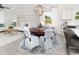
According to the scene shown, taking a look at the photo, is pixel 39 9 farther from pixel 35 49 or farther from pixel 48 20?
pixel 35 49

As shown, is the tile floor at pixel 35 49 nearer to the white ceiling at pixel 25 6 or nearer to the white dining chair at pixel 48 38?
the white dining chair at pixel 48 38

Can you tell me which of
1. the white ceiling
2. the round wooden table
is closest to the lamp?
the white ceiling

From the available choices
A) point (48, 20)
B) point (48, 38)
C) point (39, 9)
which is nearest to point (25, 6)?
point (39, 9)

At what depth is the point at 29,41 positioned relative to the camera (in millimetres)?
2271

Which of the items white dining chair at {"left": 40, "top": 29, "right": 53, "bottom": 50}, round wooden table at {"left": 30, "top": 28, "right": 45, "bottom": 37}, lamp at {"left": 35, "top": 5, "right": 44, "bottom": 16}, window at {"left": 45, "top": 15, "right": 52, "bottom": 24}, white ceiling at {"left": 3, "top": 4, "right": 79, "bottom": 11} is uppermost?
white ceiling at {"left": 3, "top": 4, "right": 79, "bottom": 11}

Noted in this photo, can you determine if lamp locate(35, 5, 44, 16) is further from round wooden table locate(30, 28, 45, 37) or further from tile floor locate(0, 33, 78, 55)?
tile floor locate(0, 33, 78, 55)

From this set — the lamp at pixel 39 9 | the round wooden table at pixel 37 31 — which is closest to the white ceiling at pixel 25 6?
the lamp at pixel 39 9

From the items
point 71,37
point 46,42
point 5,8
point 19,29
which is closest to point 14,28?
point 19,29

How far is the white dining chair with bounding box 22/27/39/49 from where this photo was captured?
227cm

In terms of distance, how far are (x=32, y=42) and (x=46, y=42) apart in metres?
0.16

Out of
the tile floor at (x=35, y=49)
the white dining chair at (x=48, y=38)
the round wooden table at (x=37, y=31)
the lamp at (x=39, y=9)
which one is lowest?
the tile floor at (x=35, y=49)

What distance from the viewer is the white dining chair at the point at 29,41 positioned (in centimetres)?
227

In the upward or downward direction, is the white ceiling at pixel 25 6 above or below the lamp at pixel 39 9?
above
